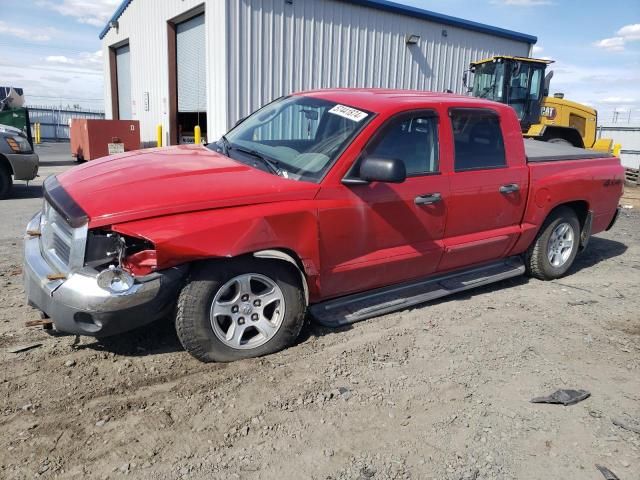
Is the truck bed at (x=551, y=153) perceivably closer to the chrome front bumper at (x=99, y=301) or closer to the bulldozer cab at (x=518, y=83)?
the chrome front bumper at (x=99, y=301)

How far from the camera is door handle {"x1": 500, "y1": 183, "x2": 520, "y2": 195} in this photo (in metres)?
4.64

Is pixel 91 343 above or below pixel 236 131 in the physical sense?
below

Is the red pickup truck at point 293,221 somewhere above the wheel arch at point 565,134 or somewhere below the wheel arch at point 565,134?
below

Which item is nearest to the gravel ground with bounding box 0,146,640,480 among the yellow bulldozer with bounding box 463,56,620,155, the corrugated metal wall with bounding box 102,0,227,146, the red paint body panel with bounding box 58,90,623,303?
the red paint body panel with bounding box 58,90,623,303

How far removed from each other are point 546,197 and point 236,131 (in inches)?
119

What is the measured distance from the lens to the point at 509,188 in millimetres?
4699

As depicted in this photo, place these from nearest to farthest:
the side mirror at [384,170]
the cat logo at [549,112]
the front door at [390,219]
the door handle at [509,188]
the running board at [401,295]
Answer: the side mirror at [384,170] → the front door at [390,219] → the running board at [401,295] → the door handle at [509,188] → the cat logo at [549,112]

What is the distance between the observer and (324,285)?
376 centimetres

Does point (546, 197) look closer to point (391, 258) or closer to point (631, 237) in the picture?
point (391, 258)

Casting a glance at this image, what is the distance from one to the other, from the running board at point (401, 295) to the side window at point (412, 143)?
981 millimetres

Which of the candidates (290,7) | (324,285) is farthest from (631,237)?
(290,7)

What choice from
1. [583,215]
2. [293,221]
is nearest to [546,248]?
[583,215]

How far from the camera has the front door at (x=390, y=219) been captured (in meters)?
3.68

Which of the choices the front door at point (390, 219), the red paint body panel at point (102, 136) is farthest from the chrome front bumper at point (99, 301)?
the red paint body panel at point (102, 136)
